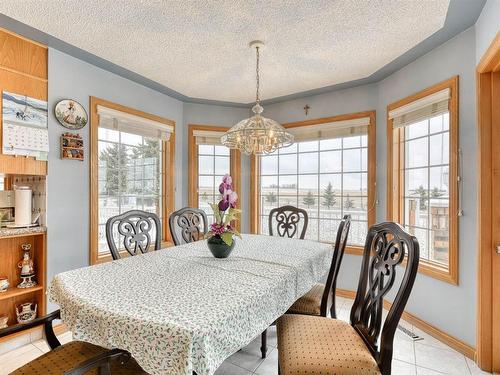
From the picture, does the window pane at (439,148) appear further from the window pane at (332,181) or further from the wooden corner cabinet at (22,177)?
the wooden corner cabinet at (22,177)

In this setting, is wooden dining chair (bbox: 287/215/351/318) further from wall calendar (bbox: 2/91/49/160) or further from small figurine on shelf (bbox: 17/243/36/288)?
wall calendar (bbox: 2/91/49/160)

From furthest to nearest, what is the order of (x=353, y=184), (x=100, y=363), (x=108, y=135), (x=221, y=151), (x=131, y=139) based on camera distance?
1. (x=221, y=151)
2. (x=353, y=184)
3. (x=131, y=139)
4. (x=108, y=135)
5. (x=100, y=363)

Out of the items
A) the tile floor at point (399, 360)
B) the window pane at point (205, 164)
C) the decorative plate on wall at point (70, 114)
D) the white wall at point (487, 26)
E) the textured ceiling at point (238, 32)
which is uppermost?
the textured ceiling at point (238, 32)

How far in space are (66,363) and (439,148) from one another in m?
3.05

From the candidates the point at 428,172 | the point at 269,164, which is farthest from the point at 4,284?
the point at 428,172

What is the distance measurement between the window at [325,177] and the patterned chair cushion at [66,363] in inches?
107

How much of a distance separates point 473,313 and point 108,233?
9.21 ft

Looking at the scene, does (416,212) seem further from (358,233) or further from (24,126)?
(24,126)

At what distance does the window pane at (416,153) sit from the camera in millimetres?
2656

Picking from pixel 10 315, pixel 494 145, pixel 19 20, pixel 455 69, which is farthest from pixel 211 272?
pixel 455 69

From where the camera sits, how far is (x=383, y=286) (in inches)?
54.2

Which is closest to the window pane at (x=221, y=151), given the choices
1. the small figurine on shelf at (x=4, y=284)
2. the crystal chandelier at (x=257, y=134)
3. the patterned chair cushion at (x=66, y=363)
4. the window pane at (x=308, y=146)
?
the window pane at (x=308, y=146)

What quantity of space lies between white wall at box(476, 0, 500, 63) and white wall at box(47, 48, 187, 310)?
323 cm

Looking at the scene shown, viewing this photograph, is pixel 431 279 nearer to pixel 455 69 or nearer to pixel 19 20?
pixel 455 69
